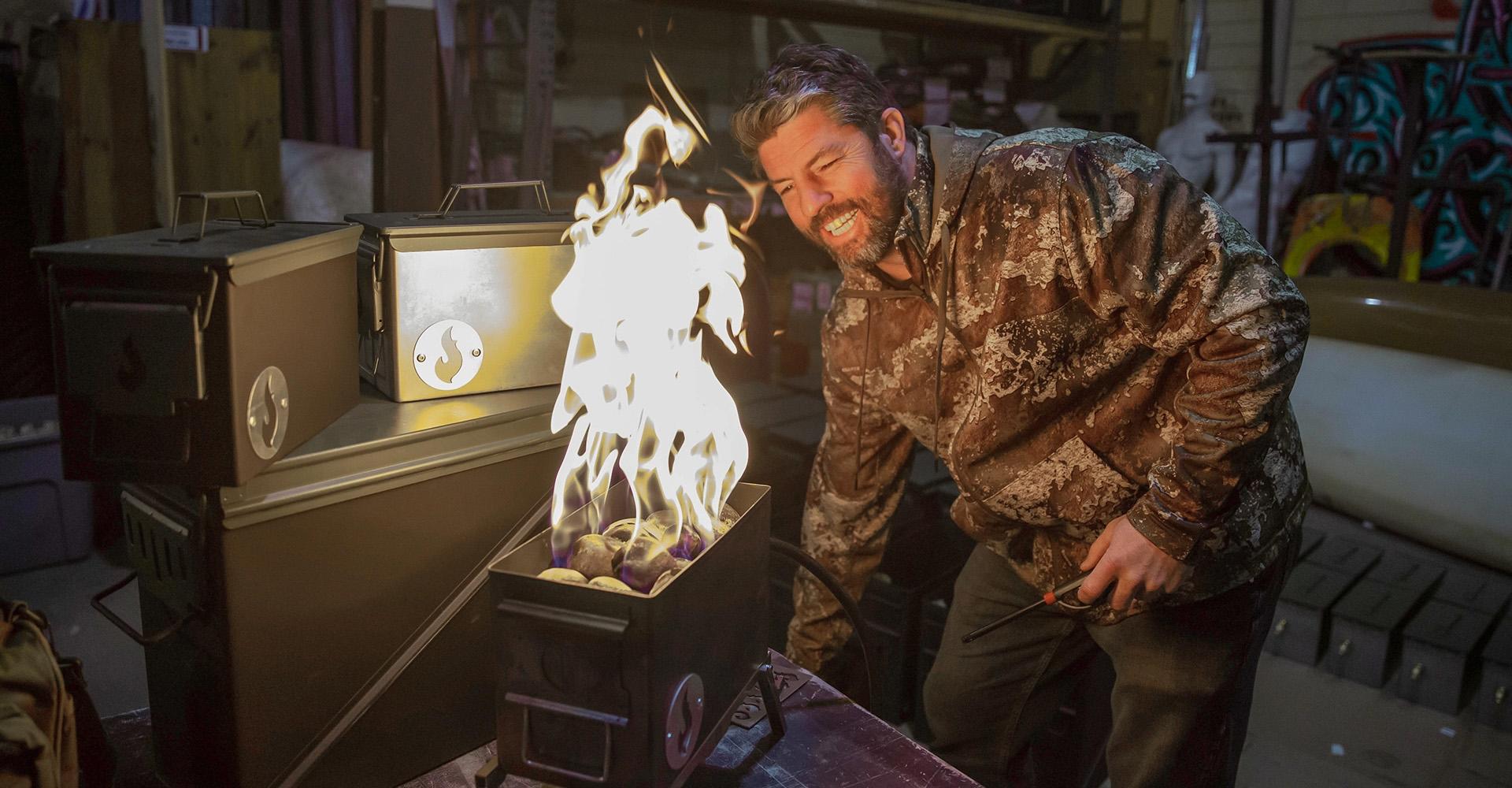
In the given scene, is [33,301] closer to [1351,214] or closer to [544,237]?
[544,237]

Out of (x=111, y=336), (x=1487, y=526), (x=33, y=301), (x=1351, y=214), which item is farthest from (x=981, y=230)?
(x=1351, y=214)

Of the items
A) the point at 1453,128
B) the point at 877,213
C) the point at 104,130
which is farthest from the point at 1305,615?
the point at 1453,128

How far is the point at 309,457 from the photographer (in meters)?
1.34

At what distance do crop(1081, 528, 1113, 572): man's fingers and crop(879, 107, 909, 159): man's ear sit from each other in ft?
2.43

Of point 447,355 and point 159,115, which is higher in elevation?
point 159,115

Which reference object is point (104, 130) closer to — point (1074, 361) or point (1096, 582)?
point (1074, 361)

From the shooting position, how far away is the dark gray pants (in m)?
1.74

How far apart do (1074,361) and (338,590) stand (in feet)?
4.09

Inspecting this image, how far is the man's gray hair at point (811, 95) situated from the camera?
1.67m

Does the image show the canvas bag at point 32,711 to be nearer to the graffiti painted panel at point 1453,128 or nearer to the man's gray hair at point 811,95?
the man's gray hair at point 811,95

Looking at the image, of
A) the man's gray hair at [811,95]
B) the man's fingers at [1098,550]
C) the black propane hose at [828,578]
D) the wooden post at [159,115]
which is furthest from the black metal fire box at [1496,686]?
the wooden post at [159,115]

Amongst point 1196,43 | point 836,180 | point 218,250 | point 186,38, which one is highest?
point 1196,43

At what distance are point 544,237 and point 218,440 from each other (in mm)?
671

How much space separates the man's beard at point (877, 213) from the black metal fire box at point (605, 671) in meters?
0.67
